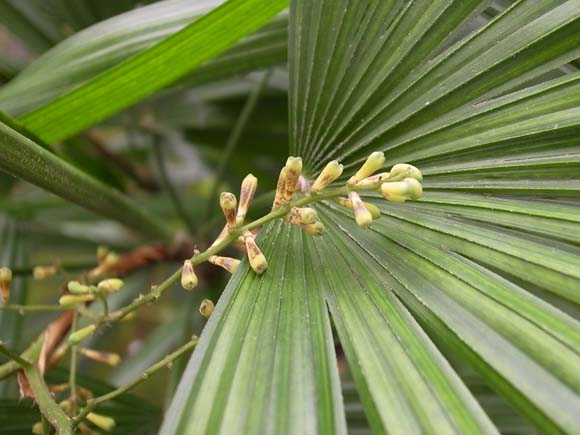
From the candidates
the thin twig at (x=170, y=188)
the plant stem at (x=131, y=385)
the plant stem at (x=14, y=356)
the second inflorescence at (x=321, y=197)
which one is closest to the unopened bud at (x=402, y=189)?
the second inflorescence at (x=321, y=197)

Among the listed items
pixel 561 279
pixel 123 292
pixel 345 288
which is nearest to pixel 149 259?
pixel 123 292

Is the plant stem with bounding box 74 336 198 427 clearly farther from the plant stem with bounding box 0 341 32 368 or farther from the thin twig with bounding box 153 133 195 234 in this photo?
the thin twig with bounding box 153 133 195 234

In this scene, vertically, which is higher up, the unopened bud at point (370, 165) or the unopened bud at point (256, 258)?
the unopened bud at point (370, 165)

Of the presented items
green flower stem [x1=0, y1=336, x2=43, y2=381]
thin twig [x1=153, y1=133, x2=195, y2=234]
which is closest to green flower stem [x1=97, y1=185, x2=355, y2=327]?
green flower stem [x1=0, y1=336, x2=43, y2=381]

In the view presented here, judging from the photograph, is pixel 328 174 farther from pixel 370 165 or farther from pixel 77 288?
pixel 77 288

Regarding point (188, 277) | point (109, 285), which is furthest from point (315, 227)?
point (109, 285)

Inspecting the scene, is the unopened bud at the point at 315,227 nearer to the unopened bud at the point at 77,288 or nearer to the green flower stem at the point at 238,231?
the green flower stem at the point at 238,231
